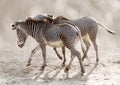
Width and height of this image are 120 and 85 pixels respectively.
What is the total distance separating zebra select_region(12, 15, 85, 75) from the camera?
11.4 metres

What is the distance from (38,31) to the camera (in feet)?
38.9

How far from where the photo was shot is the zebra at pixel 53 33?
11.4 metres

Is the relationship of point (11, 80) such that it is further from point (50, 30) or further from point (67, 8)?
point (67, 8)

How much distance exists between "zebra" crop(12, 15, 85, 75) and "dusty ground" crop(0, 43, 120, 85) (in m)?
0.32

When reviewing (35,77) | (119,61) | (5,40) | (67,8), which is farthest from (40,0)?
(35,77)

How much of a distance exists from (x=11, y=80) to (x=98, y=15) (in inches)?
392

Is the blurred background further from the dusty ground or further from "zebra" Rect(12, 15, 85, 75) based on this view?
"zebra" Rect(12, 15, 85, 75)

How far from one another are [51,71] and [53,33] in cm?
90

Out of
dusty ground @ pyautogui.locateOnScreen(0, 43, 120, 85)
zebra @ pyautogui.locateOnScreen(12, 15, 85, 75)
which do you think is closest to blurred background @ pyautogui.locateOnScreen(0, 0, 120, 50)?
dusty ground @ pyautogui.locateOnScreen(0, 43, 120, 85)

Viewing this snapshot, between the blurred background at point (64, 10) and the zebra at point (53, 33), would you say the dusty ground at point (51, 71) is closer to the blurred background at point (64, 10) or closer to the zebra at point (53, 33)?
the zebra at point (53, 33)

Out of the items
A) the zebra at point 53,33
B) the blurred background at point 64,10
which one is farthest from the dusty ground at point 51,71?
the blurred background at point 64,10

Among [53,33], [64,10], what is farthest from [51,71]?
[64,10]

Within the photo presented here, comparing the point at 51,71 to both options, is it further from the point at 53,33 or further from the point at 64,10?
the point at 64,10

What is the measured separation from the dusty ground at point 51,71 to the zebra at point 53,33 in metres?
0.32
